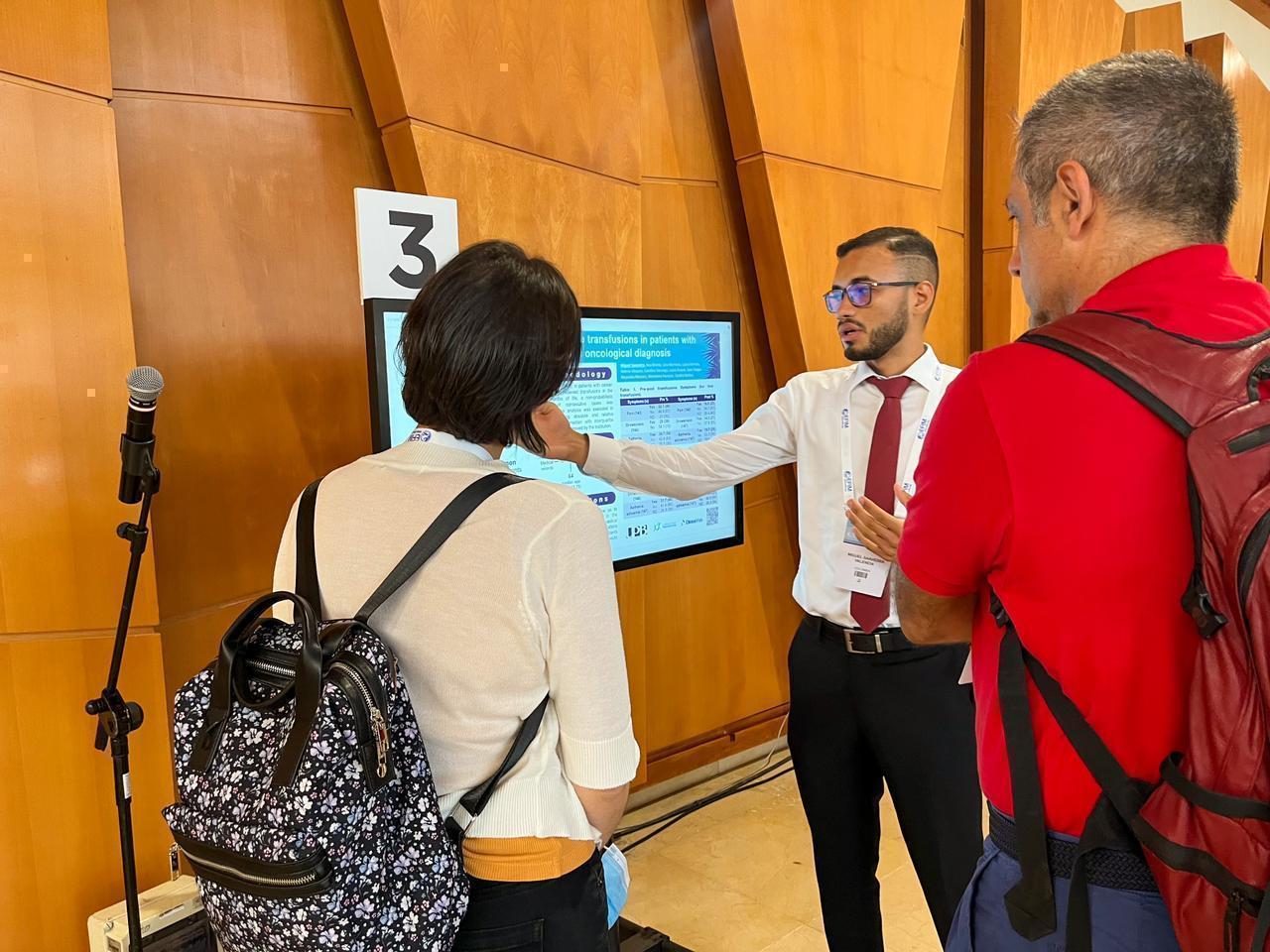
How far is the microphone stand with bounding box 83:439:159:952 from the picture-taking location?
5.20 feet

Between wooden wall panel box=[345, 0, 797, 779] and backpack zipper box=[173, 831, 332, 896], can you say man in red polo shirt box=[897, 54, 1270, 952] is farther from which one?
wooden wall panel box=[345, 0, 797, 779]

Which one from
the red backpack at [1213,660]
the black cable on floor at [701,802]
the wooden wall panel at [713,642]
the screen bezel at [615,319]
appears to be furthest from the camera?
the wooden wall panel at [713,642]

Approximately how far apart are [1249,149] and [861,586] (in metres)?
6.67

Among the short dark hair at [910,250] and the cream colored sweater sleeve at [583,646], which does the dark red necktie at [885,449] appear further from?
the cream colored sweater sleeve at [583,646]

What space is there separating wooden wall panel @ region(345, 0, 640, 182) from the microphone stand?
50.6 inches

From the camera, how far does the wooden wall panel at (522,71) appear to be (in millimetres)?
2385

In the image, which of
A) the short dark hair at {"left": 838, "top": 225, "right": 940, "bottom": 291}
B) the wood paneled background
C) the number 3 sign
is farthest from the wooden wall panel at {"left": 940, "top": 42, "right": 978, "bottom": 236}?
the number 3 sign

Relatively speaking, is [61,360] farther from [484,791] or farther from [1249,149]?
[1249,149]

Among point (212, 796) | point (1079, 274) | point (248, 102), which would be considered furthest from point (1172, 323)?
point (248, 102)

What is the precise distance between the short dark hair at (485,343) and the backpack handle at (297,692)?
33cm

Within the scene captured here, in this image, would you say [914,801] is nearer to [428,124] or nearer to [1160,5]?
[428,124]

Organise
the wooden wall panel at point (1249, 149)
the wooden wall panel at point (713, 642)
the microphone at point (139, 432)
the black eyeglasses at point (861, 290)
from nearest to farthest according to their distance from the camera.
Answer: the microphone at point (139, 432)
the black eyeglasses at point (861, 290)
the wooden wall panel at point (713, 642)
the wooden wall panel at point (1249, 149)

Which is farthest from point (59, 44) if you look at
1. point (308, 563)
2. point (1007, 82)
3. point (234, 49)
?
point (1007, 82)

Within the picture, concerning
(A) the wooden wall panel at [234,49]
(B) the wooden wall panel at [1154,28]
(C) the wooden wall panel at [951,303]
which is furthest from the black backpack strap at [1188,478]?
(B) the wooden wall panel at [1154,28]
